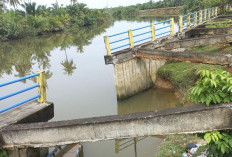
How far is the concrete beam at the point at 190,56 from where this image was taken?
18.4 ft

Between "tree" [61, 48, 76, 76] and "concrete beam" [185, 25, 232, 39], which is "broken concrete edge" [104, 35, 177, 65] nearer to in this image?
"concrete beam" [185, 25, 232, 39]

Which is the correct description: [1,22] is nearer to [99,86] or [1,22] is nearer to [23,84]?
[23,84]

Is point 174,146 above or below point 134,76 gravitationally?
below

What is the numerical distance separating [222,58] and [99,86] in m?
6.39

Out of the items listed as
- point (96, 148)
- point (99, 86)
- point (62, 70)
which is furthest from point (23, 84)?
point (96, 148)

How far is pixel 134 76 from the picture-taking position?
30.1ft

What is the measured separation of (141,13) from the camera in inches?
2923

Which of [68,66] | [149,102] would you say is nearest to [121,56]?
[149,102]

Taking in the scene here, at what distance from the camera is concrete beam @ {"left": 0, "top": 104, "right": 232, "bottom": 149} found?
261 centimetres

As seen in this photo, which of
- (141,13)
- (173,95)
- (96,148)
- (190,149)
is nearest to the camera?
(190,149)

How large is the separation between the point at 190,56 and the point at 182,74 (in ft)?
6.60

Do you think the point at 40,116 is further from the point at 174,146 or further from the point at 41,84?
the point at 174,146

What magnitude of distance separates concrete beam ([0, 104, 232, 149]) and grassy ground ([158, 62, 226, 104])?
4609 millimetres

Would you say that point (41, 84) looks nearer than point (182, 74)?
Yes
